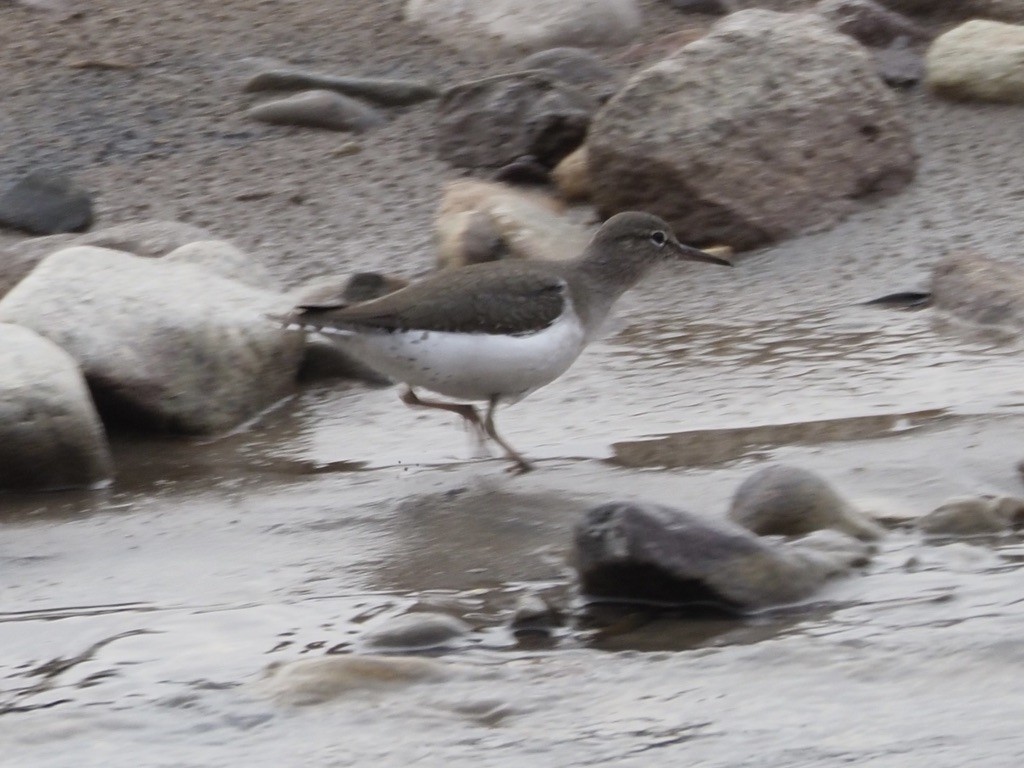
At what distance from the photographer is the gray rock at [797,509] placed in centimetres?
490

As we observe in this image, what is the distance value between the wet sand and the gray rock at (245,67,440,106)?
0.17 meters

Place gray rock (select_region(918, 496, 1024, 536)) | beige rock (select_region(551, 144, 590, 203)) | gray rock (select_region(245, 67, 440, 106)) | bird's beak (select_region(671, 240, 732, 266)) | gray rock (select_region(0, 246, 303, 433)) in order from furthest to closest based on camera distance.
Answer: gray rock (select_region(245, 67, 440, 106)), beige rock (select_region(551, 144, 590, 203)), bird's beak (select_region(671, 240, 732, 266)), gray rock (select_region(0, 246, 303, 433)), gray rock (select_region(918, 496, 1024, 536))

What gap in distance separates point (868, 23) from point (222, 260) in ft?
14.2

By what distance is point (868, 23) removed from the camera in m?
9.80

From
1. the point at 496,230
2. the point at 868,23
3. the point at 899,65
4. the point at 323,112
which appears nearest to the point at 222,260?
the point at 496,230

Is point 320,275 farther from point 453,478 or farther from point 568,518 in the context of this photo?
point 568,518

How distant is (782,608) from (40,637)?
197 cm

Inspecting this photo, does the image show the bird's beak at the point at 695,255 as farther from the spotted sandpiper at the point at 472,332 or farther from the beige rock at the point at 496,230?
the spotted sandpiper at the point at 472,332

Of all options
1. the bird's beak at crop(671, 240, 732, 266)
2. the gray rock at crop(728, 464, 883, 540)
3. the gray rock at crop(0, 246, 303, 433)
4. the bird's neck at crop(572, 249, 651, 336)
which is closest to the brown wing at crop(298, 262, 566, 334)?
the bird's neck at crop(572, 249, 651, 336)

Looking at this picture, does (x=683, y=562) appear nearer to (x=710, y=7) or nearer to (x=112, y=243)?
(x=112, y=243)

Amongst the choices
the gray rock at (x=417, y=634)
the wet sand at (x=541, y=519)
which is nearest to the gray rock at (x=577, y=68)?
the wet sand at (x=541, y=519)

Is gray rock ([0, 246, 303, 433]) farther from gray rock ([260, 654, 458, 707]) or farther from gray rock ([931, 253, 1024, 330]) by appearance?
gray rock ([931, 253, 1024, 330])

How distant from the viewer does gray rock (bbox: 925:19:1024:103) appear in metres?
9.01

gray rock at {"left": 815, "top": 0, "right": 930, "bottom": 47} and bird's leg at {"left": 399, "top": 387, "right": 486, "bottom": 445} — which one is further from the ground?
gray rock at {"left": 815, "top": 0, "right": 930, "bottom": 47}
